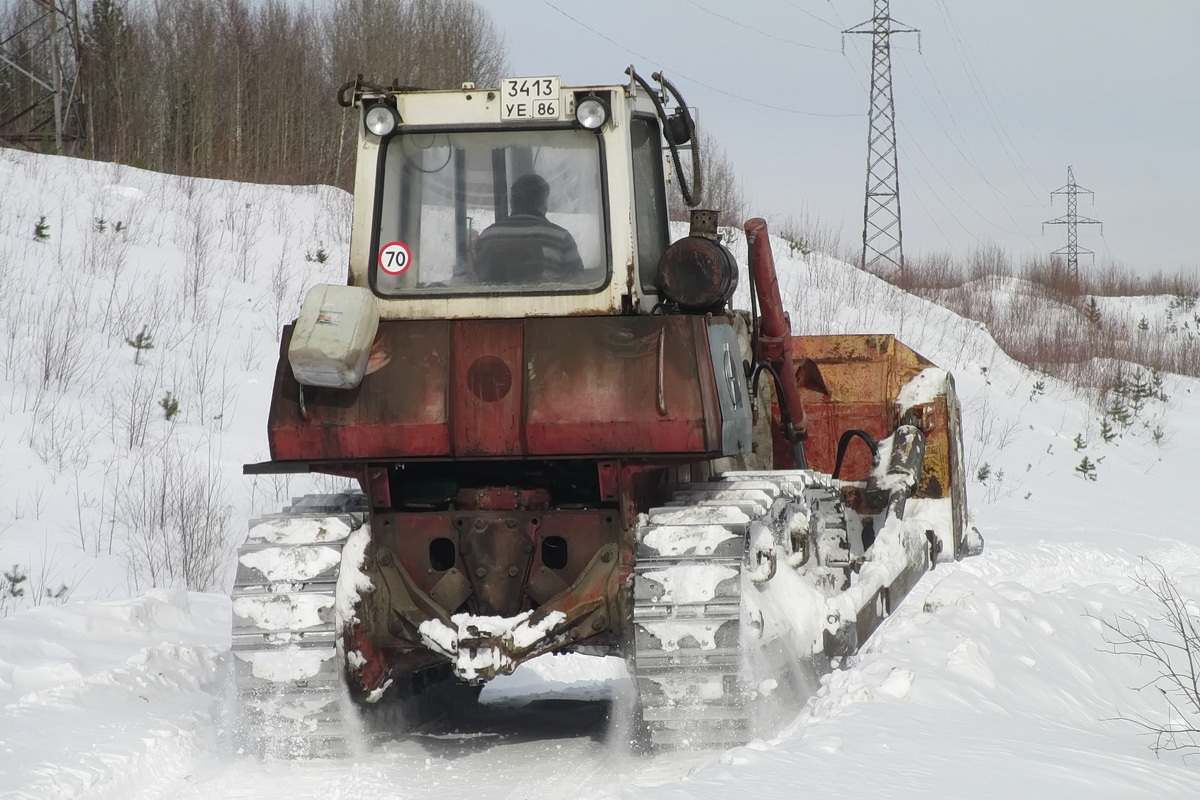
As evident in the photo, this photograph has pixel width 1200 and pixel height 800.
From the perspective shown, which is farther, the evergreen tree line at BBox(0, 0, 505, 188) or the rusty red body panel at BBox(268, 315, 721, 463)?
the evergreen tree line at BBox(0, 0, 505, 188)

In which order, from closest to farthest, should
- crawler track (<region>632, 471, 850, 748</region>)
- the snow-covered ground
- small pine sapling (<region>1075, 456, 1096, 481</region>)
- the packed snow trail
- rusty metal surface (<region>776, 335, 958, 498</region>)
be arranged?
the packed snow trail → the snow-covered ground → crawler track (<region>632, 471, 850, 748</region>) → rusty metal surface (<region>776, 335, 958, 498</region>) → small pine sapling (<region>1075, 456, 1096, 481</region>)

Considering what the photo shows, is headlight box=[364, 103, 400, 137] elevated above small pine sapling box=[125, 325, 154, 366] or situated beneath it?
elevated above

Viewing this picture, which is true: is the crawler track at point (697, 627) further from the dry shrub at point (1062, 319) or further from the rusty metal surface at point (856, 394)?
the dry shrub at point (1062, 319)

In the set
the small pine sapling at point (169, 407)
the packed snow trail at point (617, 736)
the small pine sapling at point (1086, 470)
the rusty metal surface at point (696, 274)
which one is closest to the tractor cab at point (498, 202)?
the rusty metal surface at point (696, 274)

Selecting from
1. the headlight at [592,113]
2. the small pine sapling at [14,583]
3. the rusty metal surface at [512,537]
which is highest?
the headlight at [592,113]

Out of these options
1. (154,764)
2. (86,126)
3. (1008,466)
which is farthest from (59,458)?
(86,126)

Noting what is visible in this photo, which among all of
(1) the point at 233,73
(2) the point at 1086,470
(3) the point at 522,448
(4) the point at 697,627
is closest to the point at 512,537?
(3) the point at 522,448

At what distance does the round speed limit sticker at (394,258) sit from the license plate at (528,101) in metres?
0.62

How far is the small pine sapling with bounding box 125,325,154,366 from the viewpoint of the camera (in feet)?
36.8

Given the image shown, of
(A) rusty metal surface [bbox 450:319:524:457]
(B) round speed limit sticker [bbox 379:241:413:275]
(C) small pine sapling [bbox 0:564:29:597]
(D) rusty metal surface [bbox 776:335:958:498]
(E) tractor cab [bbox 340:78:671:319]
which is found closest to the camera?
(A) rusty metal surface [bbox 450:319:524:457]

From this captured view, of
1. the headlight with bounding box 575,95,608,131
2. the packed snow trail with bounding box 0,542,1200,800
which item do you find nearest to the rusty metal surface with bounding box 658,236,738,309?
the headlight with bounding box 575,95,608,131

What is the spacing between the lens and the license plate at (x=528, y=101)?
496cm

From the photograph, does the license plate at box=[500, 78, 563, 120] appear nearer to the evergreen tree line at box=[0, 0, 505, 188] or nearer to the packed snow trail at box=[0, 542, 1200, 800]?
the packed snow trail at box=[0, 542, 1200, 800]

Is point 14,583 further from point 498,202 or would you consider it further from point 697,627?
point 697,627
